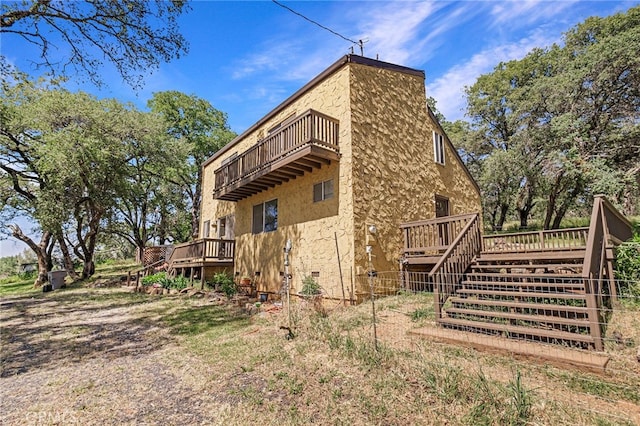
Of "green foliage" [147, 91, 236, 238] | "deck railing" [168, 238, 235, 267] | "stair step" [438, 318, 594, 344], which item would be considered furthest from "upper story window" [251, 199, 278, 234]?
"green foliage" [147, 91, 236, 238]

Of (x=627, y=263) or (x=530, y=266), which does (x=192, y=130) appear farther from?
(x=627, y=263)

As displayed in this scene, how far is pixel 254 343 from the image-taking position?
5.73 m

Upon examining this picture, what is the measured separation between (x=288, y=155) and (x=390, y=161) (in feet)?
10.9

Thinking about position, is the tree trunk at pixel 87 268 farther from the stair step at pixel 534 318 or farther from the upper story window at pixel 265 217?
the stair step at pixel 534 318

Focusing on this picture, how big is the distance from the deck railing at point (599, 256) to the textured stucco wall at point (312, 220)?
4.88m

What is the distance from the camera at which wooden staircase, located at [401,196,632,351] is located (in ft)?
15.4

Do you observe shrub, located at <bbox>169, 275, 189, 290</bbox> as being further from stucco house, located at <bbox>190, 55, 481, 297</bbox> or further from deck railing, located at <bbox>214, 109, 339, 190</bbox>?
deck railing, located at <bbox>214, 109, 339, 190</bbox>

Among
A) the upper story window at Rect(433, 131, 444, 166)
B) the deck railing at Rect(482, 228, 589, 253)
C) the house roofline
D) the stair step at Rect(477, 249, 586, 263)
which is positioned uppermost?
the house roofline

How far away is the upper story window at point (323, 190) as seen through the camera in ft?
30.6

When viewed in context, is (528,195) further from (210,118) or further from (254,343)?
(210,118)

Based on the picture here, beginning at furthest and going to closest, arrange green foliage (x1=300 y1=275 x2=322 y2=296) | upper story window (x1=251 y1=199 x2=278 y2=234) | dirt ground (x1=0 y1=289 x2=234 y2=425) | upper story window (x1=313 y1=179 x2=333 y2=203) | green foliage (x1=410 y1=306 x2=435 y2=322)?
upper story window (x1=251 y1=199 x2=278 y2=234) → upper story window (x1=313 y1=179 x2=333 y2=203) → green foliage (x1=300 y1=275 x2=322 y2=296) → green foliage (x1=410 y1=306 x2=435 y2=322) → dirt ground (x1=0 y1=289 x2=234 y2=425)

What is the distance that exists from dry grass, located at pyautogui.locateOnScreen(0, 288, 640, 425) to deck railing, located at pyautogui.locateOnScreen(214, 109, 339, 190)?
15.3ft

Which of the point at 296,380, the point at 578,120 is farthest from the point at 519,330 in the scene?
the point at 578,120

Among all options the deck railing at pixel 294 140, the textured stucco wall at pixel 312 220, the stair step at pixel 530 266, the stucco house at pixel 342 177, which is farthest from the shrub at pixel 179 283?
the stair step at pixel 530 266
